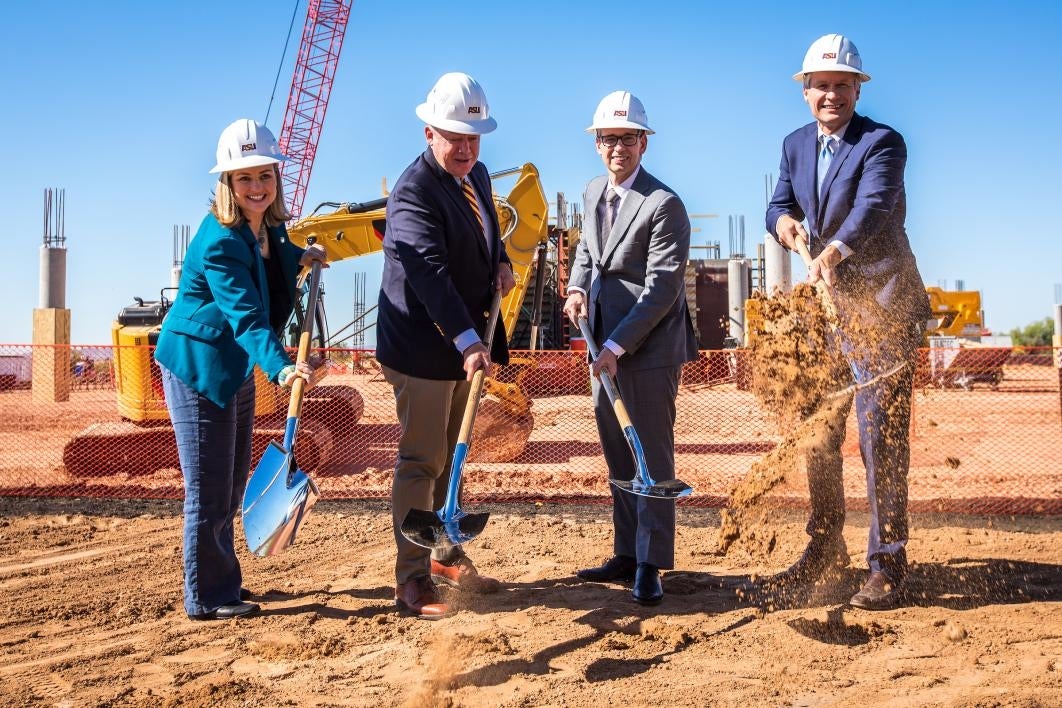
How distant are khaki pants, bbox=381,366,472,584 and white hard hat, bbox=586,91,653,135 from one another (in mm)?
1339

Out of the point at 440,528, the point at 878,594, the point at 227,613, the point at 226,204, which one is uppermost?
the point at 226,204

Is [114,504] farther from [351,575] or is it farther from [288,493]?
[288,493]

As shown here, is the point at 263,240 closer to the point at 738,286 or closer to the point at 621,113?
the point at 621,113

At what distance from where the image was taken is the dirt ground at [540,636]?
9.66 feet

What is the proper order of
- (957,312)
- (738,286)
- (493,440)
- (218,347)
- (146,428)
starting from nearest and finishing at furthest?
1. (218,347)
2. (146,428)
3. (493,440)
4. (957,312)
5. (738,286)

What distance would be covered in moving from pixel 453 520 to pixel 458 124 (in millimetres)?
1592

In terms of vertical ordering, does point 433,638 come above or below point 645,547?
below

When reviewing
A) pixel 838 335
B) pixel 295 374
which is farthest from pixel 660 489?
pixel 295 374

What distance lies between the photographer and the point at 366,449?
356 inches

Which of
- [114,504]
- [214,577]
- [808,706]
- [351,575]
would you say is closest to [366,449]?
[114,504]

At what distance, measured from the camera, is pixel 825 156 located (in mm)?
4047

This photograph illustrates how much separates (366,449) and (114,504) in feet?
9.03

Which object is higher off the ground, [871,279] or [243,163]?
[243,163]

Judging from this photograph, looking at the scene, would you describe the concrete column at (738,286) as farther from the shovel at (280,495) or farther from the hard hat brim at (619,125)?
the shovel at (280,495)
